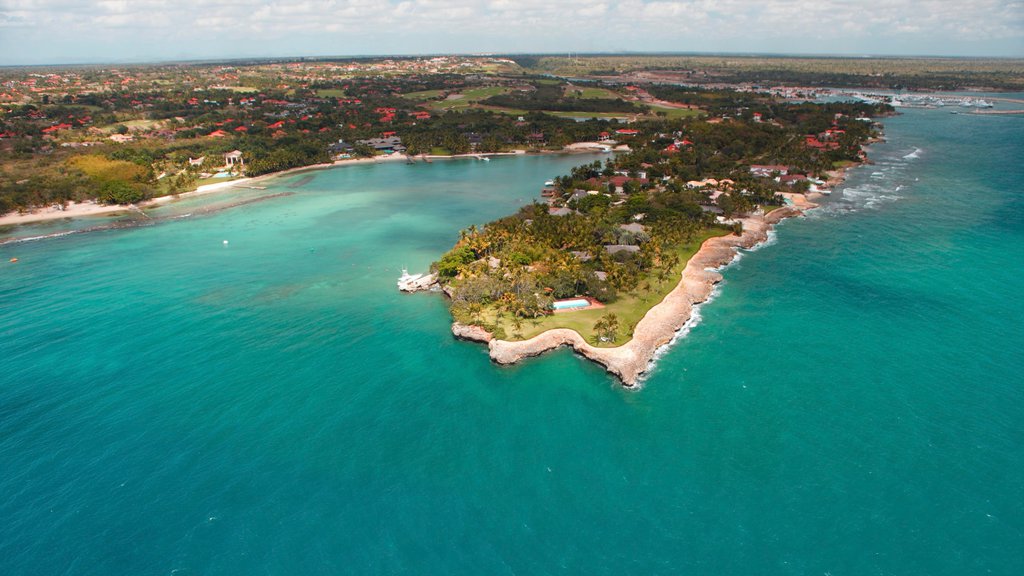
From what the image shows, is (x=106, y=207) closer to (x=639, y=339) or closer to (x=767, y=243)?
(x=639, y=339)

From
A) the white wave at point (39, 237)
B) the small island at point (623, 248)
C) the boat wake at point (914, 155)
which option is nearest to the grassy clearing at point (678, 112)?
the small island at point (623, 248)

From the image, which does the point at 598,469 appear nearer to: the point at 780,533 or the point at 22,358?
the point at 780,533

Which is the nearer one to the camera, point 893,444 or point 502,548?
point 502,548

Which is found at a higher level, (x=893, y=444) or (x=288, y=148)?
(x=288, y=148)

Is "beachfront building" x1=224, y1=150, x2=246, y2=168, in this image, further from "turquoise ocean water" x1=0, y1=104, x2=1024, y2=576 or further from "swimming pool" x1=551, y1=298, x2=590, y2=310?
"swimming pool" x1=551, y1=298, x2=590, y2=310

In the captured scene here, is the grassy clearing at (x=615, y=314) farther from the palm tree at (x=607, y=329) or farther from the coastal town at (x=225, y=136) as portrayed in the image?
the coastal town at (x=225, y=136)

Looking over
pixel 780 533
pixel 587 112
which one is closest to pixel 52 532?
pixel 780 533
